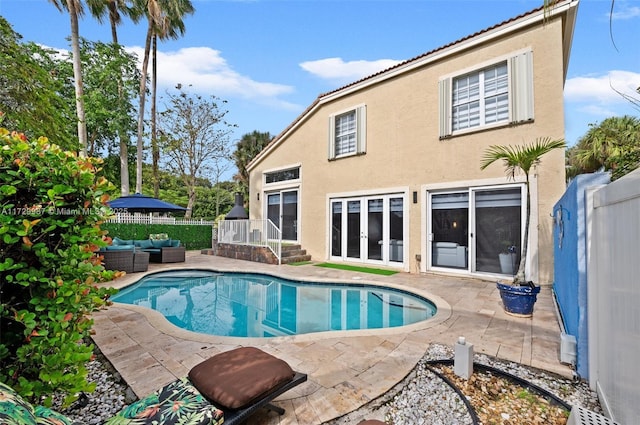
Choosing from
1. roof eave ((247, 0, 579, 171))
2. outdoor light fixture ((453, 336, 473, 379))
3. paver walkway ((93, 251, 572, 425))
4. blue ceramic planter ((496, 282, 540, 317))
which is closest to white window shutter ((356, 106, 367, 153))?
roof eave ((247, 0, 579, 171))

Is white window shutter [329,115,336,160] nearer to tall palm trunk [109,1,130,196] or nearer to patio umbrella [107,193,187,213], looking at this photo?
patio umbrella [107,193,187,213]

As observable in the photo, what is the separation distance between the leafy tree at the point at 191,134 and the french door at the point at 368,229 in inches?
520

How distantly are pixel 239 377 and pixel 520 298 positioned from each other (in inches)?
185

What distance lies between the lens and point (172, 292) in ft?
25.9

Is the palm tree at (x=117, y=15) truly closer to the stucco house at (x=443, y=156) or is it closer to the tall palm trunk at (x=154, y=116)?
the tall palm trunk at (x=154, y=116)

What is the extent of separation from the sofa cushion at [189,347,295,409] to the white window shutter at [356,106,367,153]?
8946 millimetres

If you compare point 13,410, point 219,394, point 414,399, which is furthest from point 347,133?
point 13,410

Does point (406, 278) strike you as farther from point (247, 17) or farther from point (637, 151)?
point (247, 17)

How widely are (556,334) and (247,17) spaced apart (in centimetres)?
1214

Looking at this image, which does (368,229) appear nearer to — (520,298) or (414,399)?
(520,298)

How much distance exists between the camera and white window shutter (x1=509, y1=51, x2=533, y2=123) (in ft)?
23.6

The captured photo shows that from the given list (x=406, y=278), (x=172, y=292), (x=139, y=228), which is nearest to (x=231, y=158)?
(x=139, y=228)

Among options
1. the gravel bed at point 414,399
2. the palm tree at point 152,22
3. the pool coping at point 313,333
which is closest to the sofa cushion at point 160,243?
the pool coping at point 313,333

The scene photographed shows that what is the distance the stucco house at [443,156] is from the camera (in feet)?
23.2
